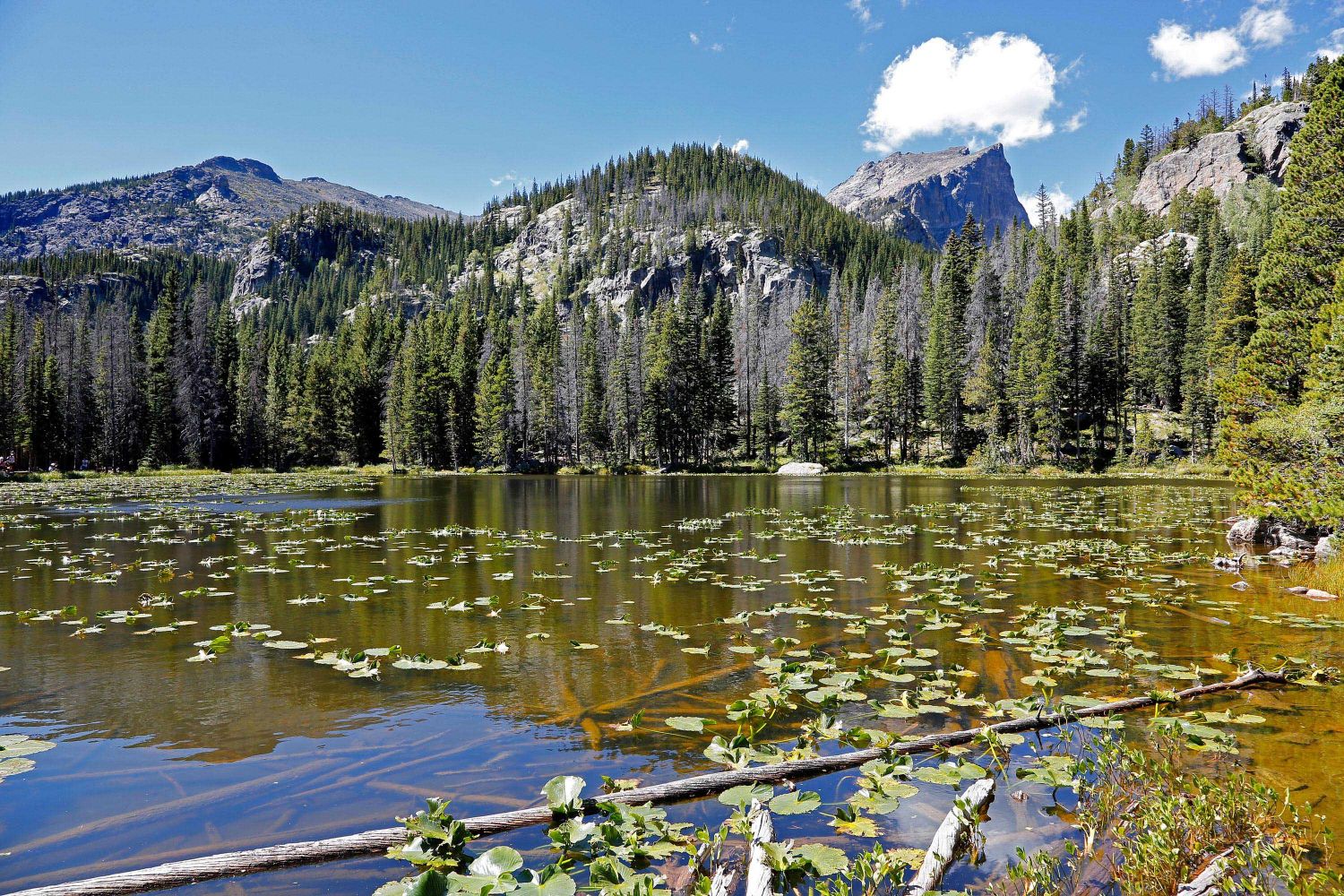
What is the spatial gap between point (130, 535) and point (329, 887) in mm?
21272

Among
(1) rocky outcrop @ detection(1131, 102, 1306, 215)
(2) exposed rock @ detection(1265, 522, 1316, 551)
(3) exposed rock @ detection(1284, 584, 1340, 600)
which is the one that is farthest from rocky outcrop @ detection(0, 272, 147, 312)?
(1) rocky outcrop @ detection(1131, 102, 1306, 215)

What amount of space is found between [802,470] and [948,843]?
213 feet

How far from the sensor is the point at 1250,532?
61.0ft

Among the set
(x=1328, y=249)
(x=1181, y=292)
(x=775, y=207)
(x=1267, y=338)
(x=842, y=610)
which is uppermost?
(x=775, y=207)

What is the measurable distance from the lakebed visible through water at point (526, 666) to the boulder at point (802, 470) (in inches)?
1867

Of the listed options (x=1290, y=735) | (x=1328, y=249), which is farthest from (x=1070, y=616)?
(x=1328, y=249)

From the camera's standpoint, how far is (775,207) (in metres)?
168

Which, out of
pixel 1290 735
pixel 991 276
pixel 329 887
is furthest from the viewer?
pixel 991 276

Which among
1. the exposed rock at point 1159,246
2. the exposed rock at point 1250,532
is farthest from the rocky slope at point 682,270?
the exposed rock at point 1250,532

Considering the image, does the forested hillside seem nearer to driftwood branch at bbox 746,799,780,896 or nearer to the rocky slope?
the rocky slope

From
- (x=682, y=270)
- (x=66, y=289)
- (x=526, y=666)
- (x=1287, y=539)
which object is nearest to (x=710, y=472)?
(x=1287, y=539)

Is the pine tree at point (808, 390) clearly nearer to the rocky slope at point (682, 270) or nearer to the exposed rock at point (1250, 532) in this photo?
the exposed rock at point (1250, 532)

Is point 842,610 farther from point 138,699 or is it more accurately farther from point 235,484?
point 235,484

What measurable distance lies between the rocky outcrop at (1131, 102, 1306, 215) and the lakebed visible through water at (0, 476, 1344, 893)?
17327 cm
